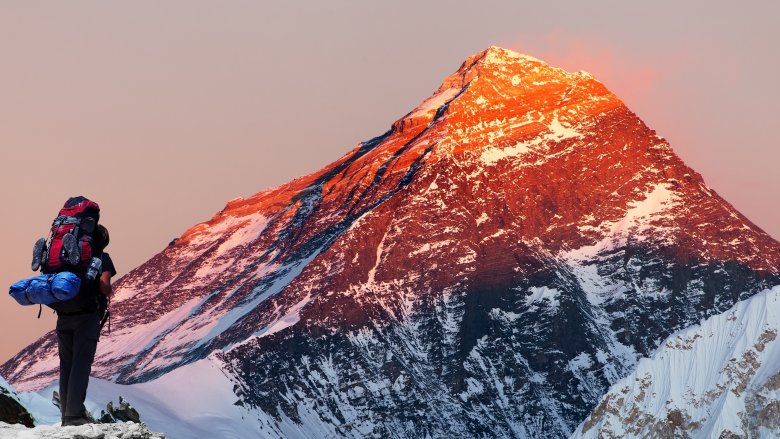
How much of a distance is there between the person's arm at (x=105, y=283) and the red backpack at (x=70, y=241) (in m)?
0.28

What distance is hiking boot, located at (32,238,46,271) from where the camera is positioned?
83.6 ft

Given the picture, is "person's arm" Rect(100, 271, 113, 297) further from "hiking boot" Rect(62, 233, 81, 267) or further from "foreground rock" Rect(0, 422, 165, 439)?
"foreground rock" Rect(0, 422, 165, 439)

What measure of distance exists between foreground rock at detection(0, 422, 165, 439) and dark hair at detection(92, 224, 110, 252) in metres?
2.75

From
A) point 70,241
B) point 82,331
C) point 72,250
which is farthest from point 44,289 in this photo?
point 82,331

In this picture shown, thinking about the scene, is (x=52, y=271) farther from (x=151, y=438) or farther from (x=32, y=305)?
(x=151, y=438)

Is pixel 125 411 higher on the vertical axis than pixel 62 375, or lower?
higher

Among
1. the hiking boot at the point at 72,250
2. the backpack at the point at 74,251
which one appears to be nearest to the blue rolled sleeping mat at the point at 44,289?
the backpack at the point at 74,251

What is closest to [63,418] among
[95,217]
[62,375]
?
[62,375]

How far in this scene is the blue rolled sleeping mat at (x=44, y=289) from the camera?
81.3 feet

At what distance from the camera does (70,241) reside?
25406 mm

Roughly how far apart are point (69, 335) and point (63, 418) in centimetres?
147

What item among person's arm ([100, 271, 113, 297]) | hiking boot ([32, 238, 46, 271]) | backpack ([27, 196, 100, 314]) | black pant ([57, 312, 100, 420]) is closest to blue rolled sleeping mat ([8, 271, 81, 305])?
backpack ([27, 196, 100, 314])

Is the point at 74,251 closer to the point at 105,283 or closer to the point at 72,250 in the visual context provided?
the point at 72,250

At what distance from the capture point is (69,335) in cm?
2628
